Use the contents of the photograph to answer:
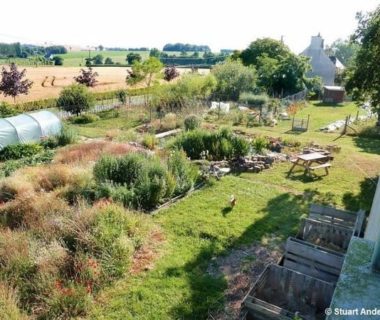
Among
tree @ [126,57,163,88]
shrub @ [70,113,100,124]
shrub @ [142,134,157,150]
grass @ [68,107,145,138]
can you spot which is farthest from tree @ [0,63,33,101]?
shrub @ [142,134,157,150]

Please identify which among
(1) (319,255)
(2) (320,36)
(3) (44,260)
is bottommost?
(3) (44,260)

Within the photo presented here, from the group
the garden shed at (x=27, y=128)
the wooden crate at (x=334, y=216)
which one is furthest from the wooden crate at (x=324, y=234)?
the garden shed at (x=27, y=128)

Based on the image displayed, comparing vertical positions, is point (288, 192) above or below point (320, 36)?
below

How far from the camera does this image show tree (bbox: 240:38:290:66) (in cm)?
3894

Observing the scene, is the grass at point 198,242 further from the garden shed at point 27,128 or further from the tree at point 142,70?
the tree at point 142,70

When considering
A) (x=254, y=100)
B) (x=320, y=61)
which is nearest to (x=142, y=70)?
(x=254, y=100)

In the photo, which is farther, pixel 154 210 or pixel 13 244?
pixel 154 210

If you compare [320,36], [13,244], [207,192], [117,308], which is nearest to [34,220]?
[13,244]

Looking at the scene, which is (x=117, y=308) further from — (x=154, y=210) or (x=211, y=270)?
(x=154, y=210)

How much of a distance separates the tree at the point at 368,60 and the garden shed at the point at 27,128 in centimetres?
1315

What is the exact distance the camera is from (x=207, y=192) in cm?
972

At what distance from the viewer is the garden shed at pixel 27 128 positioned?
47.6ft

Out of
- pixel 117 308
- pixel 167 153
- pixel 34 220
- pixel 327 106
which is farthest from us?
pixel 327 106

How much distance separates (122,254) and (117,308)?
105 centimetres
